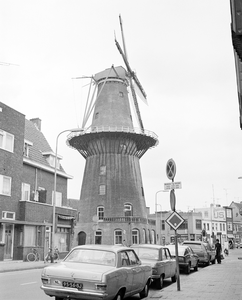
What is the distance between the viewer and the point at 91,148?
53562 mm

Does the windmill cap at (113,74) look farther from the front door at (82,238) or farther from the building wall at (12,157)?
the building wall at (12,157)

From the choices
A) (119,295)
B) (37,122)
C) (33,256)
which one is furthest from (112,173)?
(119,295)

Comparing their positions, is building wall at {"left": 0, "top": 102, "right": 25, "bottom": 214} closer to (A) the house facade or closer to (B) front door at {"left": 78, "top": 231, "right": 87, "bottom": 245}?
(B) front door at {"left": 78, "top": 231, "right": 87, "bottom": 245}

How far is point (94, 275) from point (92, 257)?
4.26 ft

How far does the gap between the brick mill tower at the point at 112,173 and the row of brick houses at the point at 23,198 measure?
12389mm

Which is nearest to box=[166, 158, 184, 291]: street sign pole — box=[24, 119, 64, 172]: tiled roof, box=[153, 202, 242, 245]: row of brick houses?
box=[24, 119, 64, 172]: tiled roof

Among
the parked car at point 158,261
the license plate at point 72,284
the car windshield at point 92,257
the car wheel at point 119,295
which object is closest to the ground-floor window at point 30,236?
the parked car at point 158,261

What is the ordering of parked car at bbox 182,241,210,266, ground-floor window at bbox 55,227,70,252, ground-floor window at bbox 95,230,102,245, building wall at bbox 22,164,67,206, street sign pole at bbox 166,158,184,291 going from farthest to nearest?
1. ground-floor window at bbox 95,230,102,245
2. ground-floor window at bbox 55,227,70,252
3. building wall at bbox 22,164,67,206
4. parked car at bbox 182,241,210,266
5. street sign pole at bbox 166,158,184,291

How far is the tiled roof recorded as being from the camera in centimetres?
3725

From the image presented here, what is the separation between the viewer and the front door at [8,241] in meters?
29.6

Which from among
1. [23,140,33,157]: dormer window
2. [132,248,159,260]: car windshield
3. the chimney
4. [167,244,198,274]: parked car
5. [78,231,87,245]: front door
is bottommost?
[167,244,198,274]: parked car

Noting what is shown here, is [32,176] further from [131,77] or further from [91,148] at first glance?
[131,77]

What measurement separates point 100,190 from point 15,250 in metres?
22.7

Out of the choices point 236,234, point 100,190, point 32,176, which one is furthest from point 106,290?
point 236,234
